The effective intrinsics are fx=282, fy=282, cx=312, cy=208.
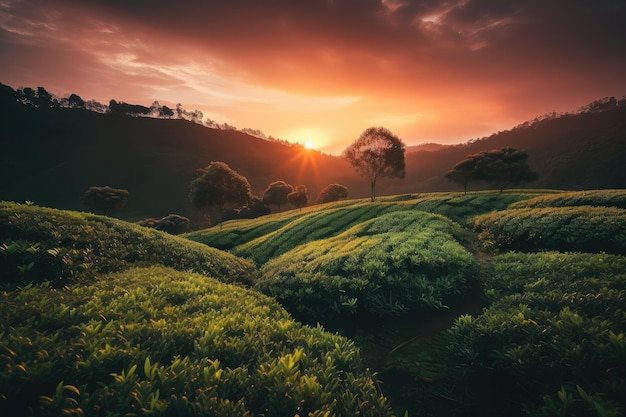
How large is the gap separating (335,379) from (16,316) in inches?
219

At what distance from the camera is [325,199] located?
292 ft

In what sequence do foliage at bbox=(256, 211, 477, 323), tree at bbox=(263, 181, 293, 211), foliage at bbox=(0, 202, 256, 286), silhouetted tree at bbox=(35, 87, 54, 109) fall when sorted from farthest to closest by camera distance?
silhouetted tree at bbox=(35, 87, 54, 109), tree at bbox=(263, 181, 293, 211), foliage at bbox=(256, 211, 477, 323), foliage at bbox=(0, 202, 256, 286)

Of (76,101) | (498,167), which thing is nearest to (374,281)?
(498,167)

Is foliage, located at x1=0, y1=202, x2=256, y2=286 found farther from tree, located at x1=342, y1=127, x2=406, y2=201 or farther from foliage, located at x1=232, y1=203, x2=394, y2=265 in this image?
tree, located at x1=342, y1=127, x2=406, y2=201

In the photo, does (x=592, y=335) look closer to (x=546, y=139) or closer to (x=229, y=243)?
(x=229, y=243)

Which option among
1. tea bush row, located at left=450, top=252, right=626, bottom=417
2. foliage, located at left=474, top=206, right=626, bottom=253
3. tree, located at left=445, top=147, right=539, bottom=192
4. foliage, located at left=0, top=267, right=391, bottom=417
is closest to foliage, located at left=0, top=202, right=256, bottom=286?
foliage, located at left=0, top=267, right=391, bottom=417

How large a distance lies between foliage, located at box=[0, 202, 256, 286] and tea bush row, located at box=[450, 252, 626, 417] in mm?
10001

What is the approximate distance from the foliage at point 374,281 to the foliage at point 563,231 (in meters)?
4.88

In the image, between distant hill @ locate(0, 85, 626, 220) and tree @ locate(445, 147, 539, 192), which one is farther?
distant hill @ locate(0, 85, 626, 220)

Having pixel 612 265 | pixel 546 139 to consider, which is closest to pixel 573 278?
pixel 612 265

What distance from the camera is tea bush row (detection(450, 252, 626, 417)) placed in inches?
161

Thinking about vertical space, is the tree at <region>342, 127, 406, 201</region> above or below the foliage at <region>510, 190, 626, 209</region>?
above

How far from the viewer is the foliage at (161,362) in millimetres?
3330

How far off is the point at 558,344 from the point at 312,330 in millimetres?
4463
